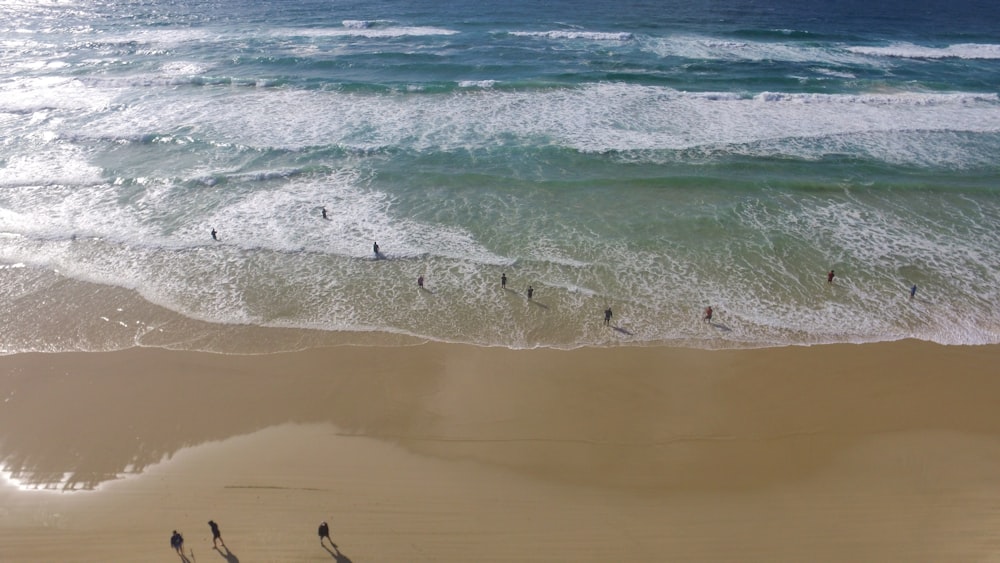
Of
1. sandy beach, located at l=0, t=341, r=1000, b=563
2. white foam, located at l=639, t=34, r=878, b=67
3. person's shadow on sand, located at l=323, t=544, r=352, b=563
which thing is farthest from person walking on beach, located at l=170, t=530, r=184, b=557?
white foam, located at l=639, t=34, r=878, b=67

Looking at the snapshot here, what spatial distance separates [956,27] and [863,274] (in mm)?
48456

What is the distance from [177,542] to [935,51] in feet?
187

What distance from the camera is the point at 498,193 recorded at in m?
24.5

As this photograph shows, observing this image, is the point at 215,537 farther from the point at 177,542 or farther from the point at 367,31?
the point at 367,31

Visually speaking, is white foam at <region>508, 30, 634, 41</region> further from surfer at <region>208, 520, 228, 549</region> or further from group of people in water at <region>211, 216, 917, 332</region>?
surfer at <region>208, 520, 228, 549</region>

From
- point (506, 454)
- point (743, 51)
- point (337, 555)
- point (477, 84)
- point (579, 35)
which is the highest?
point (579, 35)

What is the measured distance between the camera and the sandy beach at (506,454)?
11695 millimetres

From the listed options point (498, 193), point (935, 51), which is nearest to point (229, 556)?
point (498, 193)

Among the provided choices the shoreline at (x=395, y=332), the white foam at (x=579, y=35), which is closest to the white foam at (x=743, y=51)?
the white foam at (x=579, y=35)

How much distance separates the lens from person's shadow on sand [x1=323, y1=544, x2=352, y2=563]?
1129 cm

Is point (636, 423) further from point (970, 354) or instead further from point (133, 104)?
point (133, 104)

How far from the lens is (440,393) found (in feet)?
49.4

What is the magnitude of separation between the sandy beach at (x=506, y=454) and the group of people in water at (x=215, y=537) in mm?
176

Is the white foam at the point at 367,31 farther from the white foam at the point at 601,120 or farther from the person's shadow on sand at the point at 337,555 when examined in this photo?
the person's shadow on sand at the point at 337,555
